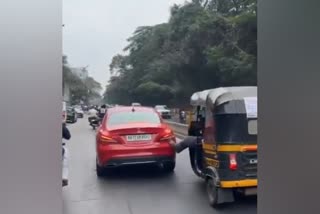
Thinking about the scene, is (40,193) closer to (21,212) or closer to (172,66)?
(21,212)

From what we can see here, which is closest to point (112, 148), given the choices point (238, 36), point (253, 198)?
point (253, 198)

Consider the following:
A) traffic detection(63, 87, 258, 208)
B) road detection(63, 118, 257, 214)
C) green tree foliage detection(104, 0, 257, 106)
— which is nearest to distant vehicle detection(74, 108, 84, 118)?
green tree foliage detection(104, 0, 257, 106)

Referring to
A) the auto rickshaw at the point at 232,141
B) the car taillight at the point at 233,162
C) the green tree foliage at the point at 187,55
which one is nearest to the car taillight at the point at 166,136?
the auto rickshaw at the point at 232,141

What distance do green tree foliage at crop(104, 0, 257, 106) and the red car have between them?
654cm

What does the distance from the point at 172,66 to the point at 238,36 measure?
292cm

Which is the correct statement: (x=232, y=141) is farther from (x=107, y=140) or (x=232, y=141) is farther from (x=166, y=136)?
(x=107, y=140)

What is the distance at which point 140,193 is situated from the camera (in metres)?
5.43

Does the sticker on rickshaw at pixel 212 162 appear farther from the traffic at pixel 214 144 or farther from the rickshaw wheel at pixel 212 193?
the rickshaw wheel at pixel 212 193

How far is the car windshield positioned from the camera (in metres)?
6.10

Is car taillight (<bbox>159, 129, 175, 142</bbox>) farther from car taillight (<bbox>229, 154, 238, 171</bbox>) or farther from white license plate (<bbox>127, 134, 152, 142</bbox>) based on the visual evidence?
car taillight (<bbox>229, 154, 238, 171</bbox>)

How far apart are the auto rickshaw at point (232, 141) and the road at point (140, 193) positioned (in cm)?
46

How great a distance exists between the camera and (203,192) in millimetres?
5406

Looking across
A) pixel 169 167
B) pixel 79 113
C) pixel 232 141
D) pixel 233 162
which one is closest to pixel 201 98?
pixel 232 141

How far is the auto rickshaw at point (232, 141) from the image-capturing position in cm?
414
